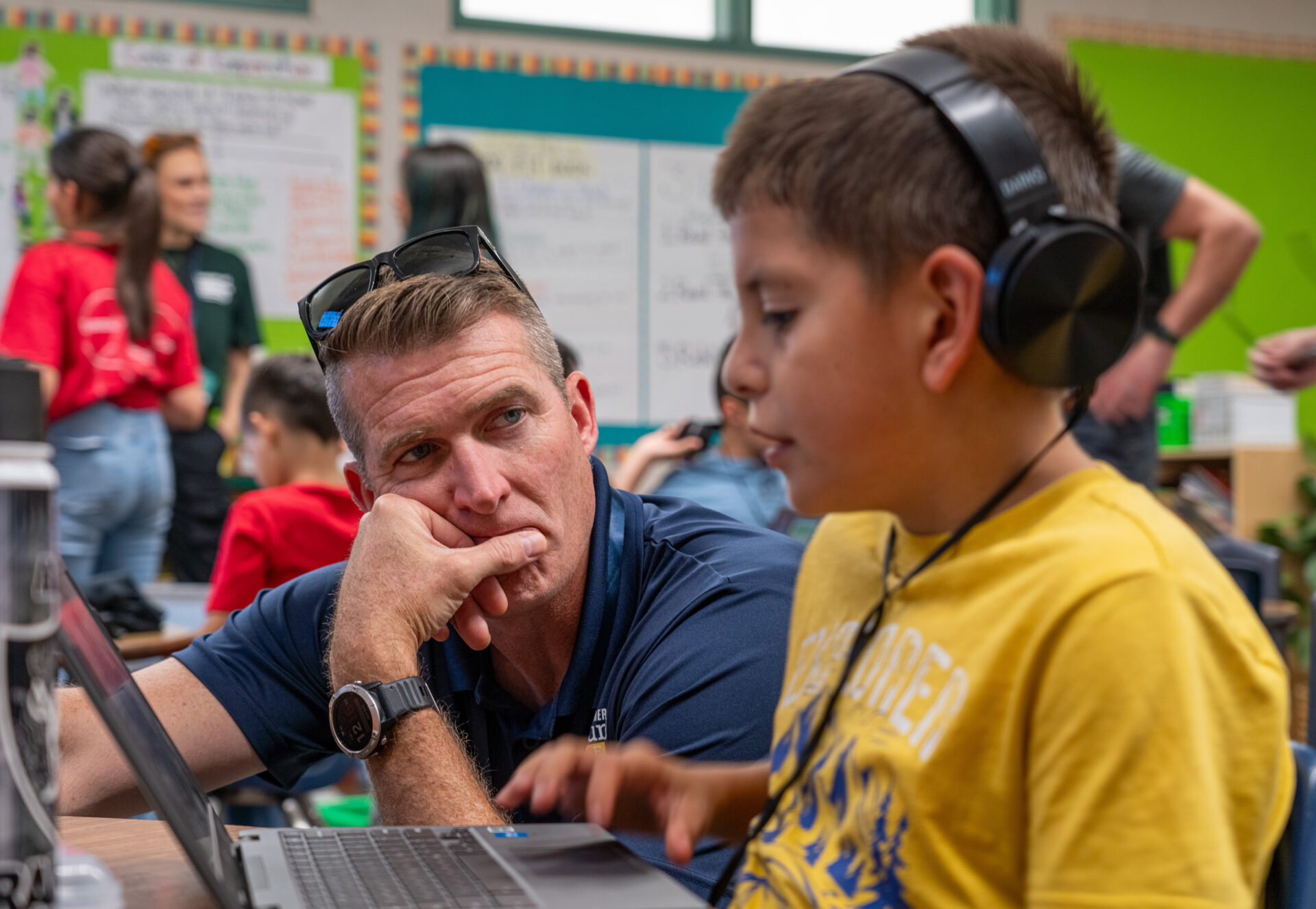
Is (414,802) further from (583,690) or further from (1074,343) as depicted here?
(1074,343)

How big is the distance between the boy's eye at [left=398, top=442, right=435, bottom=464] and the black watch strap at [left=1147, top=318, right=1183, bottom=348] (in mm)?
1855

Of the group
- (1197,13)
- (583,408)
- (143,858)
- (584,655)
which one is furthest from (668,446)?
(1197,13)

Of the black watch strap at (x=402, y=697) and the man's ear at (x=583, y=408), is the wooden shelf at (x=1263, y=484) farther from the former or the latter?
the black watch strap at (x=402, y=697)

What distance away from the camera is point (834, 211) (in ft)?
2.25

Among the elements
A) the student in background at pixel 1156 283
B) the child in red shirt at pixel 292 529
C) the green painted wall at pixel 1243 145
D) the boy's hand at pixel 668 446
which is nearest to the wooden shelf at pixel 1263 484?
the green painted wall at pixel 1243 145

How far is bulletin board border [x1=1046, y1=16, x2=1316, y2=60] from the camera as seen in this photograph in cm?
562

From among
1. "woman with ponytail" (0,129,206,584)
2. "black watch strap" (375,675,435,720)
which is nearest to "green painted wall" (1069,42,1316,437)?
"woman with ponytail" (0,129,206,584)

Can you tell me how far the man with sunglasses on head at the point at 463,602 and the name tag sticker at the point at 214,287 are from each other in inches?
128

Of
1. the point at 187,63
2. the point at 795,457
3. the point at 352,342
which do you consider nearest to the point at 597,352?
the point at 187,63

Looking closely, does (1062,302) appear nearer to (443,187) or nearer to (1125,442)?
(1125,442)

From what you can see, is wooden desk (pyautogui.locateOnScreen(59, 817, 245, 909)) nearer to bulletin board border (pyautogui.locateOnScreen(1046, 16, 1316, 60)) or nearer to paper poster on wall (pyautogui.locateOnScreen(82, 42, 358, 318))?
paper poster on wall (pyautogui.locateOnScreen(82, 42, 358, 318))

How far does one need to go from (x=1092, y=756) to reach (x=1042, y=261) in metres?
0.26

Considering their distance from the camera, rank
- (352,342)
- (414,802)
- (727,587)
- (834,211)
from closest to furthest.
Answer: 1. (834,211)
2. (414,802)
3. (727,587)
4. (352,342)

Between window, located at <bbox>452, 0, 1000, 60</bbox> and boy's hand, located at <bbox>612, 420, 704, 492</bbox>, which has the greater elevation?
window, located at <bbox>452, 0, 1000, 60</bbox>
